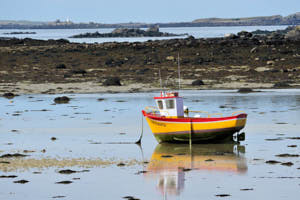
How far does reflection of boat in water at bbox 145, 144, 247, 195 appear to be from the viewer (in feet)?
59.2

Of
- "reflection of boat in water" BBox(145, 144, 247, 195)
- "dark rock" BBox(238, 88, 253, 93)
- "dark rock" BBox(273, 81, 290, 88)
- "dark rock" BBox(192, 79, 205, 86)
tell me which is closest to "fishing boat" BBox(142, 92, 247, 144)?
"reflection of boat in water" BBox(145, 144, 247, 195)

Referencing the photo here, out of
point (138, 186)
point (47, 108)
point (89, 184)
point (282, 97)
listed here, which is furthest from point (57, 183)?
point (282, 97)

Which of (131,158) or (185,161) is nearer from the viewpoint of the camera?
(185,161)

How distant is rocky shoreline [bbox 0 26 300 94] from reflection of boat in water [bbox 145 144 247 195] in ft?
72.4

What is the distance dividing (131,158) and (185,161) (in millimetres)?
1843

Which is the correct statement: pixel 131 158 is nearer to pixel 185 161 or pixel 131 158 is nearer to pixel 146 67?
pixel 185 161

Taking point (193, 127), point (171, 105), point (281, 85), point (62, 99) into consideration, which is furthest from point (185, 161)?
point (281, 85)

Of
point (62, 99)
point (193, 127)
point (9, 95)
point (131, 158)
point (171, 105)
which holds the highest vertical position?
point (171, 105)

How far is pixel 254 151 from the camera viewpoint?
22141 millimetres

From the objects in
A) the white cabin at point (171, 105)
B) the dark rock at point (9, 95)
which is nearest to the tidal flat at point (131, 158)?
the white cabin at point (171, 105)

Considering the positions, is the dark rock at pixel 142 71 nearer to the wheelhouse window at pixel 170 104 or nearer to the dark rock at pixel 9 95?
the dark rock at pixel 9 95

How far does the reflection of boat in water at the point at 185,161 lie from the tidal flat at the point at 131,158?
0.09ft

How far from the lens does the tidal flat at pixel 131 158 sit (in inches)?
664

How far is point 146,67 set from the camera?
57.0m
